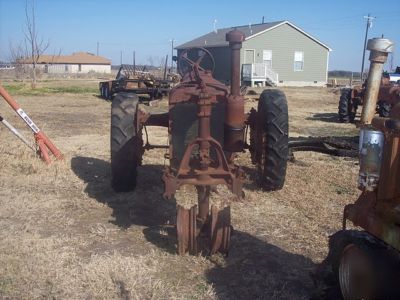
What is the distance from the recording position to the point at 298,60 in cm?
3797

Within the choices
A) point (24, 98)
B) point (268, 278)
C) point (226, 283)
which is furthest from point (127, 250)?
point (24, 98)

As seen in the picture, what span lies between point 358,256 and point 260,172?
3475mm

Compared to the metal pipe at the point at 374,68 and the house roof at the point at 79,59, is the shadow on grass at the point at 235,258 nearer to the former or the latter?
the metal pipe at the point at 374,68

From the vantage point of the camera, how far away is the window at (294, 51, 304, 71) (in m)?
37.8

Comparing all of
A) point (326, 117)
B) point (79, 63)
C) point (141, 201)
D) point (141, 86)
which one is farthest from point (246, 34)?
point (79, 63)

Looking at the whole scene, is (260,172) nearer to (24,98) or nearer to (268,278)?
(268,278)

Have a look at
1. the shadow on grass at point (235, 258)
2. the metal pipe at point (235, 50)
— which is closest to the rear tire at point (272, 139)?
the shadow on grass at point (235, 258)

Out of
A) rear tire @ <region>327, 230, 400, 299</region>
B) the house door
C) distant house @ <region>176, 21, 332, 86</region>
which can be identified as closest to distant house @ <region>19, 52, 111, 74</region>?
distant house @ <region>176, 21, 332, 86</region>

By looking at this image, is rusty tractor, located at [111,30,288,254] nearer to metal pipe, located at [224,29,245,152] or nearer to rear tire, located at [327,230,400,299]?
metal pipe, located at [224,29,245,152]

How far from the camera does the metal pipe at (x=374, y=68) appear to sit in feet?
9.27

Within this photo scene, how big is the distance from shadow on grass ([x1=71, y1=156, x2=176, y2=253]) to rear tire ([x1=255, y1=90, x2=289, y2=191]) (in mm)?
1272

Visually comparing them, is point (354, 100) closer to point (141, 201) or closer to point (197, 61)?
point (197, 61)

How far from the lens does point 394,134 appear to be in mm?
2516

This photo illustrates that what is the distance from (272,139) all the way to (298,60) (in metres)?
33.6
